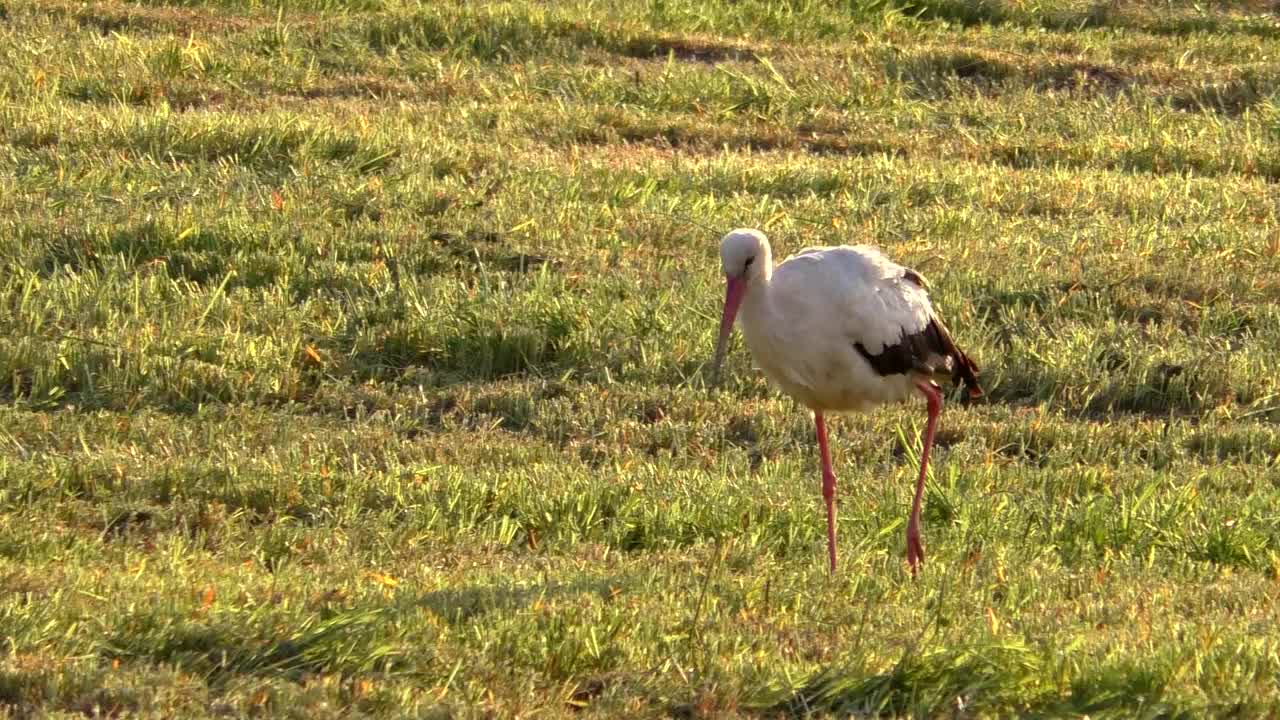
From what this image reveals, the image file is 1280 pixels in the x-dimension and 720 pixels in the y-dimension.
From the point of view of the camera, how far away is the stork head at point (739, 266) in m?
6.27

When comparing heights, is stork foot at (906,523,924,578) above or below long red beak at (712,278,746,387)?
below

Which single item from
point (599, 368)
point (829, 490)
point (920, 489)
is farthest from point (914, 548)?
point (599, 368)

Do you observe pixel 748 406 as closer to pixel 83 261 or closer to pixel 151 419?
pixel 151 419

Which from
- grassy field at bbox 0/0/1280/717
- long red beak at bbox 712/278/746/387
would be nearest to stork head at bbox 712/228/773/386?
long red beak at bbox 712/278/746/387

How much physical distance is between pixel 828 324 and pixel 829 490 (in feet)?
1.96

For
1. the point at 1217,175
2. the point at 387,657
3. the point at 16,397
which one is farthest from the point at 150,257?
the point at 1217,175

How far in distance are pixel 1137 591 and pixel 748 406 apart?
2.45m

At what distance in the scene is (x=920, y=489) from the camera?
645 centimetres

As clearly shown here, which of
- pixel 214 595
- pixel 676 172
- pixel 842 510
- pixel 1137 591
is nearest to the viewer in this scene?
pixel 214 595

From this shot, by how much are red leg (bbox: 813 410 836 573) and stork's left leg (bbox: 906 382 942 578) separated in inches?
10.2

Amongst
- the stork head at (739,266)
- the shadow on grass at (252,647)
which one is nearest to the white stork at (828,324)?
the stork head at (739,266)

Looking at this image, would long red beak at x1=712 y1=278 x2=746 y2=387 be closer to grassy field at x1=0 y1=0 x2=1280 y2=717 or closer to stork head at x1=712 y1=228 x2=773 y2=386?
stork head at x1=712 y1=228 x2=773 y2=386

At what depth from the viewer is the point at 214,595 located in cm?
497

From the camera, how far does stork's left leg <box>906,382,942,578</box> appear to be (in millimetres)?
6133
